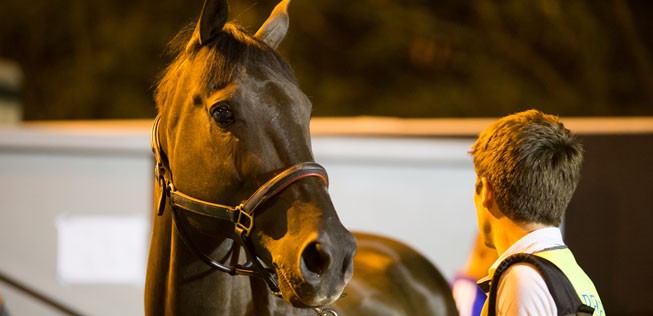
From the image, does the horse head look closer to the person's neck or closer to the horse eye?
the horse eye

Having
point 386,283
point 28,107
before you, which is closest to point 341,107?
point 28,107

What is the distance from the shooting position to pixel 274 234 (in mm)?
1791

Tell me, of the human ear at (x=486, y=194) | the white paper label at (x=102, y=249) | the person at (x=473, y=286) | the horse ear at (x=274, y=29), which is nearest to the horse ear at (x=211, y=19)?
the horse ear at (x=274, y=29)

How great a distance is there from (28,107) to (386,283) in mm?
11563

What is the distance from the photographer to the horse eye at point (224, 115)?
6.16 feet

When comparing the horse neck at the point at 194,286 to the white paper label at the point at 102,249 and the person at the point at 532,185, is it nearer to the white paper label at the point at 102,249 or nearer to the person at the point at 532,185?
the person at the point at 532,185

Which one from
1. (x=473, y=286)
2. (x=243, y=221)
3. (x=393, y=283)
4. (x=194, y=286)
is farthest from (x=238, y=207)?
(x=473, y=286)

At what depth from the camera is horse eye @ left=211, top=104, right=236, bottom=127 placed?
1878mm

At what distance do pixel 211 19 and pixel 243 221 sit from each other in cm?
56

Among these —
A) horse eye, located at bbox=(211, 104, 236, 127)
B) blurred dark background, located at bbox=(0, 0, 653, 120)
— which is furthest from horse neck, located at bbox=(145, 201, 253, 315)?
blurred dark background, located at bbox=(0, 0, 653, 120)

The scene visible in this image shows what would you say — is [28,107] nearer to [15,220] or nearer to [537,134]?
[15,220]

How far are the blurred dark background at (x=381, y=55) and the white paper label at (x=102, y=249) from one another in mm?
6361

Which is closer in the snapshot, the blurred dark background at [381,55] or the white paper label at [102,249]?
the white paper label at [102,249]

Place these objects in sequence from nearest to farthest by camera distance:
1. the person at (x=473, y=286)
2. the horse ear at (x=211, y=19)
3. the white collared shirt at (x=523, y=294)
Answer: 1. the white collared shirt at (x=523, y=294)
2. the horse ear at (x=211, y=19)
3. the person at (x=473, y=286)
